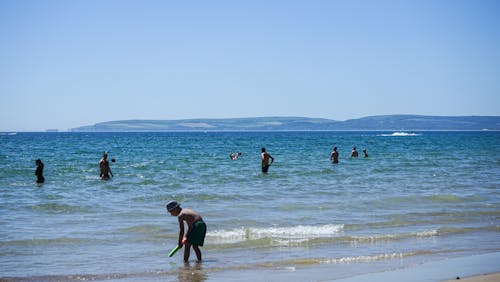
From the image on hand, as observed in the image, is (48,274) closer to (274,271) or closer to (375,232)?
(274,271)

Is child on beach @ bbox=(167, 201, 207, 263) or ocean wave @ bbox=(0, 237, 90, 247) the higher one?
child on beach @ bbox=(167, 201, 207, 263)

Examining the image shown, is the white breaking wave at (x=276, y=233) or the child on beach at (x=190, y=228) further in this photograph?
the white breaking wave at (x=276, y=233)

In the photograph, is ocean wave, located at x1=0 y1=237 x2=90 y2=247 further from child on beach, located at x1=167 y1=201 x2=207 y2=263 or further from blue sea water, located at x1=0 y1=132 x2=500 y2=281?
child on beach, located at x1=167 y1=201 x2=207 y2=263

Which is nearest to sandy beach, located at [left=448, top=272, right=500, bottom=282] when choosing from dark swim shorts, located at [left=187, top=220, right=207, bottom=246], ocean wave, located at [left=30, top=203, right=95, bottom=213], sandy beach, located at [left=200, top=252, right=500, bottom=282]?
sandy beach, located at [left=200, top=252, right=500, bottom=282]

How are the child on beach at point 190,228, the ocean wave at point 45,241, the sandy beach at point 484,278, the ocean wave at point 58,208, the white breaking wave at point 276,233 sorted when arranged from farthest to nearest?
the ocean wave at point 58,208, the white breaking wave at point 276,233, the ocean wave at point 45,241, the child on beach at point 190,228, the sandy beach at point 484,278

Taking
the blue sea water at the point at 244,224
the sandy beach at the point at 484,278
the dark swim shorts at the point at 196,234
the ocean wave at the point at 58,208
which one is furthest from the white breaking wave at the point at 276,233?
the ocean wave at the point at 58,208

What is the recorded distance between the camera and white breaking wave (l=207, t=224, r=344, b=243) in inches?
492

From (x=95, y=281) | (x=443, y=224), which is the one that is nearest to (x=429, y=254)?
(x=443, y=224)

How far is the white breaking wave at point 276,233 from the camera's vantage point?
12492 millimetres

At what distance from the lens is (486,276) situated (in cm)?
830

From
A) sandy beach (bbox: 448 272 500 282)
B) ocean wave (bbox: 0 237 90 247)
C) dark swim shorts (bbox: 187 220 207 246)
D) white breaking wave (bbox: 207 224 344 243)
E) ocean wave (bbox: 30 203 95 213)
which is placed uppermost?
dark swim shorts (bbox: 187 220 207 246)

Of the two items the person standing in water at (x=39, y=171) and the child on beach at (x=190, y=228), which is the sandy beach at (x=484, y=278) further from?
the person standing in water at (x=39, y=171)

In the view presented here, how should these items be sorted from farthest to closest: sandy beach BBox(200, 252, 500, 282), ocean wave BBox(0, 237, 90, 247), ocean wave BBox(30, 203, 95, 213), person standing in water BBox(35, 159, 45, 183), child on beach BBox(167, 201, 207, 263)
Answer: person standing in water BBox(35, 159, 45, 183) → ocean wave BBox(30, 203, 95, 213) → ocean wave BBox(0, 237, 90, 247) → child on beach BBox(167, 201, 207, 263) → sandy beach BBox(200, 252, 500, 282)

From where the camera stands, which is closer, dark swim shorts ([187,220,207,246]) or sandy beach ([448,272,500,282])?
sandy beach ([448,272,500,282])
